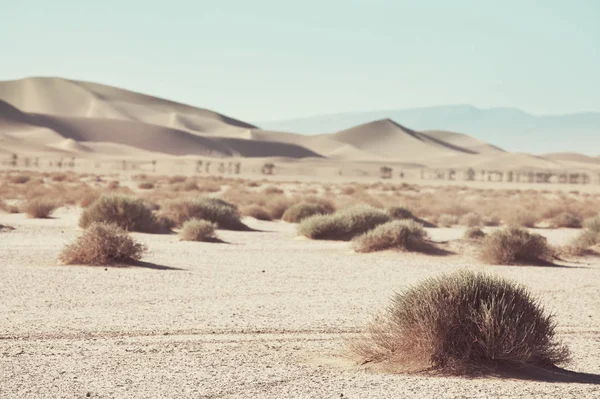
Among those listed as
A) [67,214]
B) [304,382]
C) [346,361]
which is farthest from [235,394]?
[67,214]

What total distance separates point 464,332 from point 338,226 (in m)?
18.4

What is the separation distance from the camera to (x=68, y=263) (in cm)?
1861

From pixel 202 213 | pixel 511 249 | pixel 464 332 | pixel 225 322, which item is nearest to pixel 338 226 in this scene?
pixel 202 213

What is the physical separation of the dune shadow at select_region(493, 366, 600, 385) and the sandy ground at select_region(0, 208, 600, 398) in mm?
135

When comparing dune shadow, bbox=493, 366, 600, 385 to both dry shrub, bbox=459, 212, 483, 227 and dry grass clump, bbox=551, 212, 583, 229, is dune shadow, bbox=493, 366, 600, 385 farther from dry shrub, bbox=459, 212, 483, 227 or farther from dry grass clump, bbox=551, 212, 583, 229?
dry grass clump, bbox=551, 212, 583, 229

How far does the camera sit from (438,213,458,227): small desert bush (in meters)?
35.7

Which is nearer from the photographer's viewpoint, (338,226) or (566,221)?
(338,226)

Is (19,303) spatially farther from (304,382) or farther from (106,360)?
(304,382)

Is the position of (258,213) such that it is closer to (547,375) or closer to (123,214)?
(123,214)

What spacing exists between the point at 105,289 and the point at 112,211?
1240cm

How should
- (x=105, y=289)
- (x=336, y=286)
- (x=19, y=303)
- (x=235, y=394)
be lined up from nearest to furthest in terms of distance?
(x=235, y=394), (x=19, y=303), (x=105, y=289), (x=336, y=286)

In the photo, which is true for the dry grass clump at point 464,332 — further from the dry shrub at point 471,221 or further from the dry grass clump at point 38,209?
the dry shrub at point 471,221

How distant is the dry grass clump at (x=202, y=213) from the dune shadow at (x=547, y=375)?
863 inches

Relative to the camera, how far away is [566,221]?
120 feet
